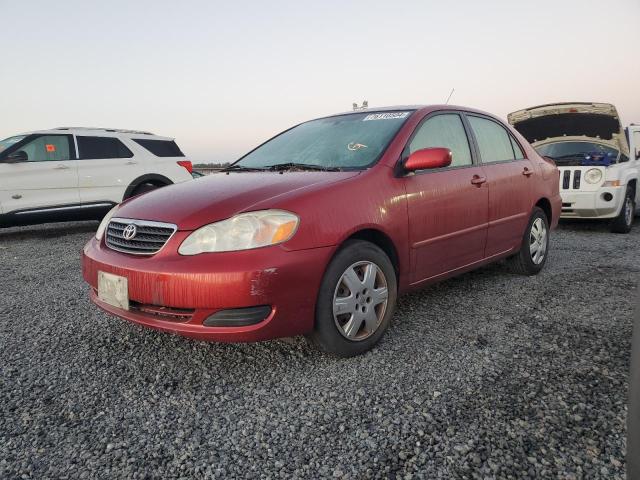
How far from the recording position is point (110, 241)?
2762mm

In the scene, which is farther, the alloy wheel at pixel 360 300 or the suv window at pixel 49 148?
the suv window at pixel 49 148

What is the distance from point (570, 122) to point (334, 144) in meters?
6.20

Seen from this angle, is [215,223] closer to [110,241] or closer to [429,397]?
[110,241]

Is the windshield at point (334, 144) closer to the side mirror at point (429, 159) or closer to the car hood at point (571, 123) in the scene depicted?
the side mirror at point (429, 159)

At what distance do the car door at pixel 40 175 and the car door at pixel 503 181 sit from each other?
6.03 metres

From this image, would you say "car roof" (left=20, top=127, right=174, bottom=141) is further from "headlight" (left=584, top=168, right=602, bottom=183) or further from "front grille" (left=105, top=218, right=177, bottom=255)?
"headlight" (left=584, top=168, right=602, bottom=183)

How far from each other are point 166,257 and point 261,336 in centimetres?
61

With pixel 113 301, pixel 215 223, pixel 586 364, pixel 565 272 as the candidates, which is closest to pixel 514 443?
pixel 586 364

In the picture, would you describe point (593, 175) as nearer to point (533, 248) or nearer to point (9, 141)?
point (533, 248)

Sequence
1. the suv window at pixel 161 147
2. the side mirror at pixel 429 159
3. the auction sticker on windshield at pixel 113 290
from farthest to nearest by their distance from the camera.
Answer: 1. the suv window at pixel 161 147
2. the side mirror at pixel 429 159
3. the auction sticker on windshield at pixel 113 290

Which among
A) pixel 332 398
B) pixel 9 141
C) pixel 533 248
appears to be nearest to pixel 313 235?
pixel 332 398

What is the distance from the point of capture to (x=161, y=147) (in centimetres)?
835

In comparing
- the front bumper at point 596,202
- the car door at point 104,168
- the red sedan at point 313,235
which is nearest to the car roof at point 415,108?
the red sedan at point 313,235

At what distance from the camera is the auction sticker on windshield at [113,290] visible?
8.18ft
